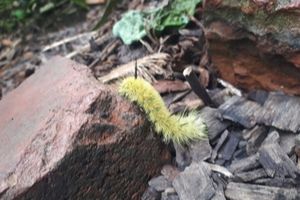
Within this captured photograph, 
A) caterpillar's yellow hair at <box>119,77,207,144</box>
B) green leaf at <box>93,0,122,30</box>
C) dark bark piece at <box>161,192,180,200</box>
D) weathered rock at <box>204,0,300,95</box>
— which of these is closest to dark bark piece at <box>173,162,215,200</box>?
dark bark piece at <box>161,192,180,200</box>

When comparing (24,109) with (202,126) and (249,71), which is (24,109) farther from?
(249,71)

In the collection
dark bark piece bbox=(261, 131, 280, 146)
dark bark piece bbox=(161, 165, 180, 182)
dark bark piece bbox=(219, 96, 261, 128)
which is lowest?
dark bark piece bbox=(161, 165, 180, 182)

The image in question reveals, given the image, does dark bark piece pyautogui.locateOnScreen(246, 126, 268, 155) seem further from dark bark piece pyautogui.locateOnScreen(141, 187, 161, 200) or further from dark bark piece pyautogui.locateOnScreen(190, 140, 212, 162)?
dark bark piece pyautogui.locateOnScreen(141, 187, 161, 200)

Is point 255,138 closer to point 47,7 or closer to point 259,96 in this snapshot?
point 259,96

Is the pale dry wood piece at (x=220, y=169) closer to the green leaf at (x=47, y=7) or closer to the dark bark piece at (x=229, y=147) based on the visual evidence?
the dark bark piece at (x=229, y=147)

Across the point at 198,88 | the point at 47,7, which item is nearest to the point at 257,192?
the point at 198,88

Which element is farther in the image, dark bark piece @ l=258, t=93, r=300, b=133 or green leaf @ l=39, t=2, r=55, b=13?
green leaf @ l=39, t=2, r=55, b=13

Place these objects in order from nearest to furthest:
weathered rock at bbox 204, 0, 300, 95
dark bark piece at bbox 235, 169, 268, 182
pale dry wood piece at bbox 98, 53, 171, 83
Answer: dark bark piece at bbox 235, 169, 268, 182 < weathered rock at bbox 204, 0, 300, 95 < pale dry wood piece at bbox 98, 53, 171, 83
